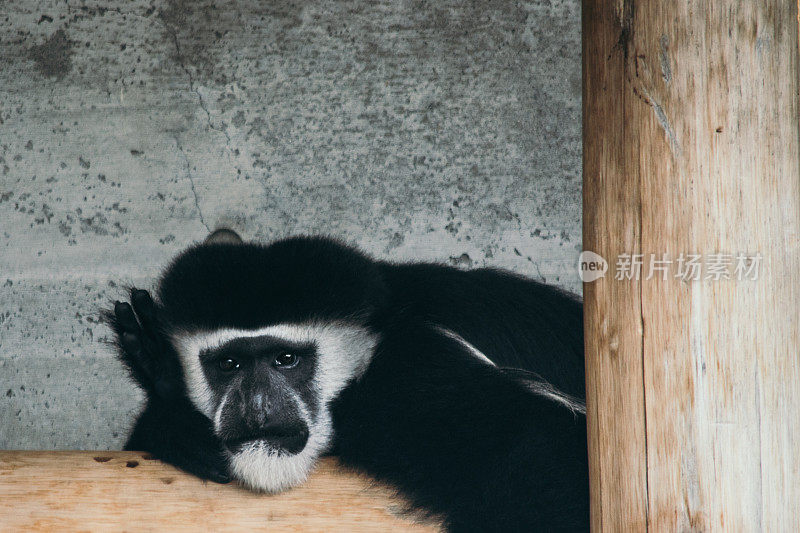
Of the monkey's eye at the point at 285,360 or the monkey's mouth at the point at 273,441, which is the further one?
the monkey's eye at the point at 285,360

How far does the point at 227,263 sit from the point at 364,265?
408mm

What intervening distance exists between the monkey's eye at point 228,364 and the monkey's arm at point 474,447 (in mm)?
389

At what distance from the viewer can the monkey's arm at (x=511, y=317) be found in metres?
2.49

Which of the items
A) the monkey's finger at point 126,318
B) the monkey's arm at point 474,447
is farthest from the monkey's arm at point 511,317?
the monkey's finger at point 126,318

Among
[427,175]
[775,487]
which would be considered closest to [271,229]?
[427,175]

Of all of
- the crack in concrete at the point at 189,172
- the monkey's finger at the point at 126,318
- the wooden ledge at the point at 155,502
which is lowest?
the wooden ledge at the point at 155,502

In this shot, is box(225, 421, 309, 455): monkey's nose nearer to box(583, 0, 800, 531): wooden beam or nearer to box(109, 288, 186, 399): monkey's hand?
box(109, 288, 186, 399): monkey's hand

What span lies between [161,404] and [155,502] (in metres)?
0.44

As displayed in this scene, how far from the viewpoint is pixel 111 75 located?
10.7 feet

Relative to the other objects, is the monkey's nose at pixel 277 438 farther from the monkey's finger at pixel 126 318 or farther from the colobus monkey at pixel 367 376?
the monkey's finger at pixel 126 318

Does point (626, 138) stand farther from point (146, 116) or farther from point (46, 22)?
point (46, 22)

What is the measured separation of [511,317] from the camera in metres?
2.59

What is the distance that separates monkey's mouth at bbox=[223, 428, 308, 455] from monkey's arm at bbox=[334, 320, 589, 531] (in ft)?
0.34

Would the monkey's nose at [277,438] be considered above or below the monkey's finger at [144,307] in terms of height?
below
